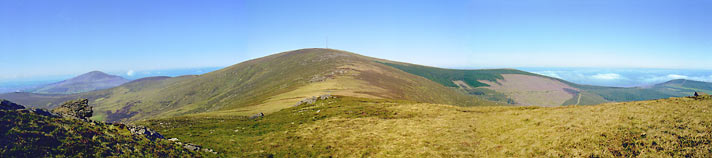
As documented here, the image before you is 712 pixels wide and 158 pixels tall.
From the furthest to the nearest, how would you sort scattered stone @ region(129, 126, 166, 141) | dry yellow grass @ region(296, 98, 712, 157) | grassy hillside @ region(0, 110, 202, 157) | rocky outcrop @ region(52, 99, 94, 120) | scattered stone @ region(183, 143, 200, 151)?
rocky outcrop @ region(52, 99, 94, 120) → scattered stone @ region(183, 143, 200, 151) → scattered stone @ region(129, 126, 166, 141) → dry yellow grass @ region(296, 98, 712, 157) → grassy hillside @ region(0, 110, 202, 157)

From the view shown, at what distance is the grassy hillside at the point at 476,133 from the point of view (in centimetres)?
2205

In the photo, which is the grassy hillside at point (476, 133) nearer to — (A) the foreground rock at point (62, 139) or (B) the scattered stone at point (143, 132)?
(B) the scattered stone at point (143, 132)

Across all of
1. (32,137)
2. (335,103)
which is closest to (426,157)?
(32,137)

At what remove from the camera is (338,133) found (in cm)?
3772

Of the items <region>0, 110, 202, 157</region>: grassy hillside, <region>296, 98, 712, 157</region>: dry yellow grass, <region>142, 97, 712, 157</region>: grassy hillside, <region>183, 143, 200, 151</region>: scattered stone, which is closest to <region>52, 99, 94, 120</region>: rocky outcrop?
<region>142, 97, 712, 157</region>: grassy hillside

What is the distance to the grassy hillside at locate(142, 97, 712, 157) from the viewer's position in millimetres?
22047

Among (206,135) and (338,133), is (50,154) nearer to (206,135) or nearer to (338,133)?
(206,135)

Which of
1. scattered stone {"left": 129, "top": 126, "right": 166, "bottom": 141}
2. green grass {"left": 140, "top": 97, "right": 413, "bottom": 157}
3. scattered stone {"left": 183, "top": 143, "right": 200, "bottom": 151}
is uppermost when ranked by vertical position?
scattered stone {"left": 129, "top": 126, "right": 166, "bottom": 141}

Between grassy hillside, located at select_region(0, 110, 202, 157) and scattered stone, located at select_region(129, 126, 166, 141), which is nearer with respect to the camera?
grassy hillside, located at select_region(0, 110, 202, 157)

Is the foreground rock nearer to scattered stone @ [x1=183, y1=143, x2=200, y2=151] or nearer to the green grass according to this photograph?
scattered stone @ [x1=183, y1=143, x2=200, y2=151]

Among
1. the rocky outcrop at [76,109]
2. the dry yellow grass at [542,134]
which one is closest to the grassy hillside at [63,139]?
the rocky outcrop at [76,109]

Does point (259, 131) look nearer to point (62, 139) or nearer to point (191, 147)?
point (191, 147)

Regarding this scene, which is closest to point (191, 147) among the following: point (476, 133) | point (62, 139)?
point (62, 139)

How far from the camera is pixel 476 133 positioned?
34219mm
